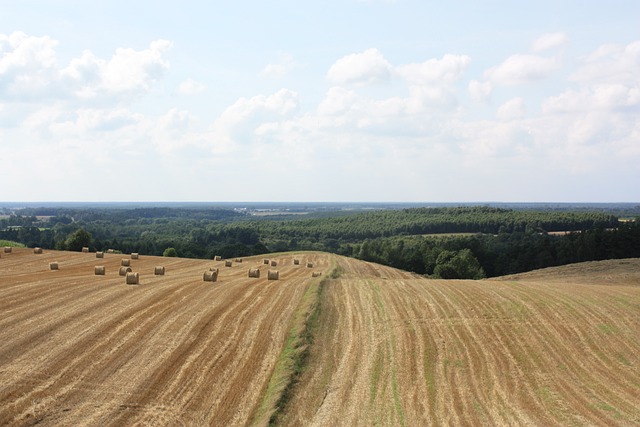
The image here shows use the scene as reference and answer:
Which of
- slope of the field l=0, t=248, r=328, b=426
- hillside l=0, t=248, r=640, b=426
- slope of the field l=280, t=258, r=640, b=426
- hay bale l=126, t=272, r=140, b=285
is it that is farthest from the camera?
hay bale l=126, t=272, r=140, b=285

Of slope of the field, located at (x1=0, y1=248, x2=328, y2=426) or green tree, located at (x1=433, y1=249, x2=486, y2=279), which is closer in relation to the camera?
slope of the field, located at (x1=0, y1=248, x2=328, y2=426)

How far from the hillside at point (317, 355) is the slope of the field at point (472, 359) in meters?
0.08

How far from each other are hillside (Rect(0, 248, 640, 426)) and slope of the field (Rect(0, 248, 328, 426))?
8cm

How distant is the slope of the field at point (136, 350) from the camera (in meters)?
16.7

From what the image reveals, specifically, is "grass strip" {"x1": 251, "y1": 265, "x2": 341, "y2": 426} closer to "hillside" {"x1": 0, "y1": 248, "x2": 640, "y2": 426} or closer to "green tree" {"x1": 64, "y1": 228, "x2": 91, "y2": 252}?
"hillside" {"x1": 0, "y1": 248, "x2": 640, "y2": 426}

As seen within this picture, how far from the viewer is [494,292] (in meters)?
34.0

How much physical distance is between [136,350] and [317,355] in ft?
22.9

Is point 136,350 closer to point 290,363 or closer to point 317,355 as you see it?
point 290,363

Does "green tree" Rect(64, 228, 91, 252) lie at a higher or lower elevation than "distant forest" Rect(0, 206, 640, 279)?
higher

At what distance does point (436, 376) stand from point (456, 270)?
53.7 metres

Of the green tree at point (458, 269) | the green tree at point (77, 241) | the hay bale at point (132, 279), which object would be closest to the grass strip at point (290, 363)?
the hay bale at point (132, 279)

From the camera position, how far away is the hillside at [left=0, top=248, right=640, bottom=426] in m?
17.2

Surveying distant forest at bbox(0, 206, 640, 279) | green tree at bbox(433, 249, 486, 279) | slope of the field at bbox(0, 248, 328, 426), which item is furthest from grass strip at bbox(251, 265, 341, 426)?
distant forest at bbox(0, 206, 640, 279)

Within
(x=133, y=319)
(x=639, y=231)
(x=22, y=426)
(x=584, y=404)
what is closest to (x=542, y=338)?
(x=584, y=404)
